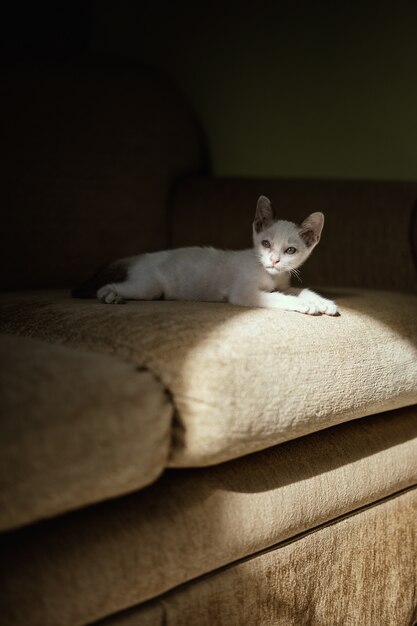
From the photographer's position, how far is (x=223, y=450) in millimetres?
891

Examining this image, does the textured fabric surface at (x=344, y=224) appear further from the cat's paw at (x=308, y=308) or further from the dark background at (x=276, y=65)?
the cat's paw at (x=308, y=308)

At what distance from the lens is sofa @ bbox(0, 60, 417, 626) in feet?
2.52

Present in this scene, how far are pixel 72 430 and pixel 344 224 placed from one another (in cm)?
112

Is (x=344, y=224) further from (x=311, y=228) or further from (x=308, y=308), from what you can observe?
(x=308, y=308)

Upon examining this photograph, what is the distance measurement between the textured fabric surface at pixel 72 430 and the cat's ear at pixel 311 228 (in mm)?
658

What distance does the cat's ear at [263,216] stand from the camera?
4.66ft

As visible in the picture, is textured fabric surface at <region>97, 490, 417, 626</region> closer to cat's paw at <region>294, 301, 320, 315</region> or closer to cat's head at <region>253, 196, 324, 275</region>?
cat's paw at <region>294, 301, 320, 315</region>

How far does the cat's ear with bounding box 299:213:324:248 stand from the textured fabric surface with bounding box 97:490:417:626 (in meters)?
0.55

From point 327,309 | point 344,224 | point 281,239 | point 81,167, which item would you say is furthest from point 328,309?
point 81,167

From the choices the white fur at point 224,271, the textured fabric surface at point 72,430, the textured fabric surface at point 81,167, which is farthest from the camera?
the textured fabric surface at point 81,167

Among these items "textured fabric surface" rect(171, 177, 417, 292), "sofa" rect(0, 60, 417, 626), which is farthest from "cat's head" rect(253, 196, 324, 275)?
"textured fabric surface" rect(171, 177, 417, 292)

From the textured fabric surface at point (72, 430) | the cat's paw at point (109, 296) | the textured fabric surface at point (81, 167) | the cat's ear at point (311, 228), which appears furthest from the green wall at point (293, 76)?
the textured fabric surface at point (72, 430)

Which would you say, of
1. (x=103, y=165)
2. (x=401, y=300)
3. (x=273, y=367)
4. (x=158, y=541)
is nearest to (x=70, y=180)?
(x=103, y=165)

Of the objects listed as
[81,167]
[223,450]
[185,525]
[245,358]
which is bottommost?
[185,525]
